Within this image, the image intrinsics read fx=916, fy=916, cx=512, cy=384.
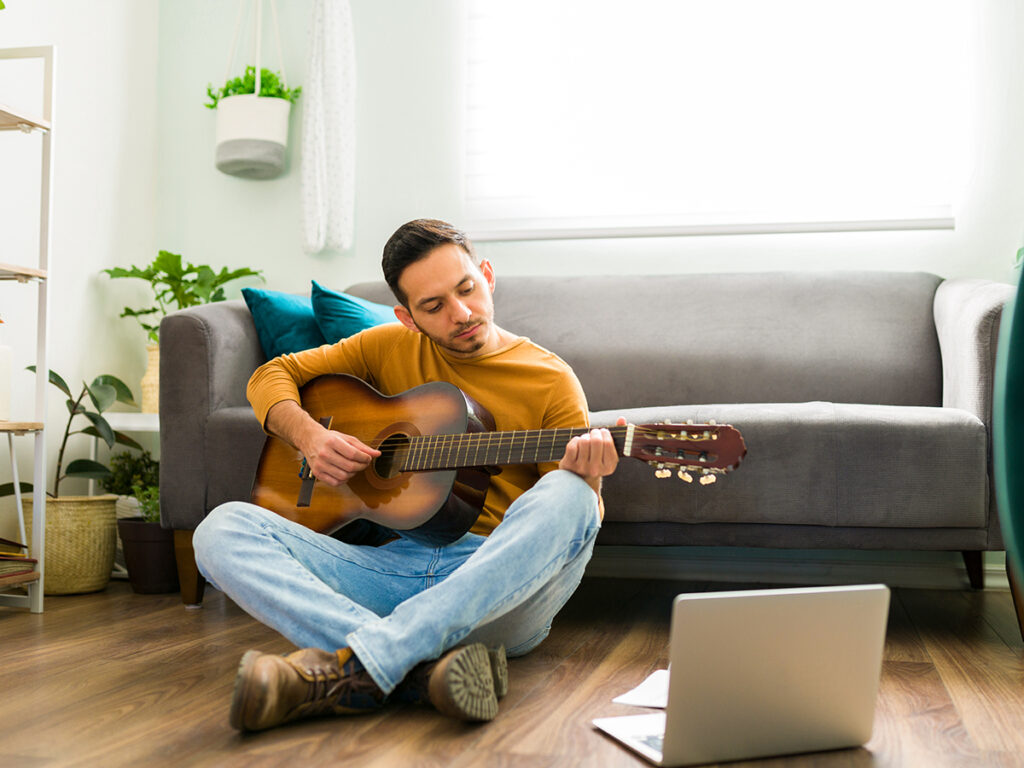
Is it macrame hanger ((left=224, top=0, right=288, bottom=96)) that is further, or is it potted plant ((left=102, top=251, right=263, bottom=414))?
macrame hanger ((left=224, top=0, right=288, bottom=96))

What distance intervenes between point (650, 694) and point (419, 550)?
406 mm

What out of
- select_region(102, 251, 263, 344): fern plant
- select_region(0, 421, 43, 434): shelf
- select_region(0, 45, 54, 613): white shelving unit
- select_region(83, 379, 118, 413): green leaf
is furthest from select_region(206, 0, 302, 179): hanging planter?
select_region(0, 421, 43, 434): shelf

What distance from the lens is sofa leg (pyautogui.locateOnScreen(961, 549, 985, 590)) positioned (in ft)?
7.25

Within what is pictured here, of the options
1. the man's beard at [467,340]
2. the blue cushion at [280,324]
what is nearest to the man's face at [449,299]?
the man's beard at [467,340]

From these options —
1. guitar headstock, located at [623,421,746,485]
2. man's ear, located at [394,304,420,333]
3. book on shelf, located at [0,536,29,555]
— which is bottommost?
book on shelf, located at [0,536,29,555]

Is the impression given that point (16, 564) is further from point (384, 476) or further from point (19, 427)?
point (384, 476)

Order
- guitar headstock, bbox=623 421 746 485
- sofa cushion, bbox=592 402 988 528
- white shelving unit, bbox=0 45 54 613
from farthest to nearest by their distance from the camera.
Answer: white shelving unit, bbox=0 45 54 613
sofa cushion, bbox=592 402 988 528
guitar headstock, bbox=623 421 746 485

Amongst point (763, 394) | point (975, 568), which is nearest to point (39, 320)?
point (763, 394)

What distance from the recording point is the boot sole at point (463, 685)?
3.65 ft

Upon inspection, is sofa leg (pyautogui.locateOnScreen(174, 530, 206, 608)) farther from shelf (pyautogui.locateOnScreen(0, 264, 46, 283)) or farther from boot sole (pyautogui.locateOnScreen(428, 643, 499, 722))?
boot sole (pyautogui.locateOnScreen(428, 643, 499, 722))

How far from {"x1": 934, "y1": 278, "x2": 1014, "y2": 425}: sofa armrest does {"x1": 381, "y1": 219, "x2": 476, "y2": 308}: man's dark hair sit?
1.07 metres

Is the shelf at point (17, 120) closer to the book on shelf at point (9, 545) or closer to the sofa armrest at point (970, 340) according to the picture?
the book on shelf at point (9, 545)

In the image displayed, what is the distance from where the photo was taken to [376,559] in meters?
1.42

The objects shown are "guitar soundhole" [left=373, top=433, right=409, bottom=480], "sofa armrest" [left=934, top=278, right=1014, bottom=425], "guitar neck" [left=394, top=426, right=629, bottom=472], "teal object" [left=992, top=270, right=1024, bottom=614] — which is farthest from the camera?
"sofa armrest" [left=934, top=278, right=1014, bottom=425]
